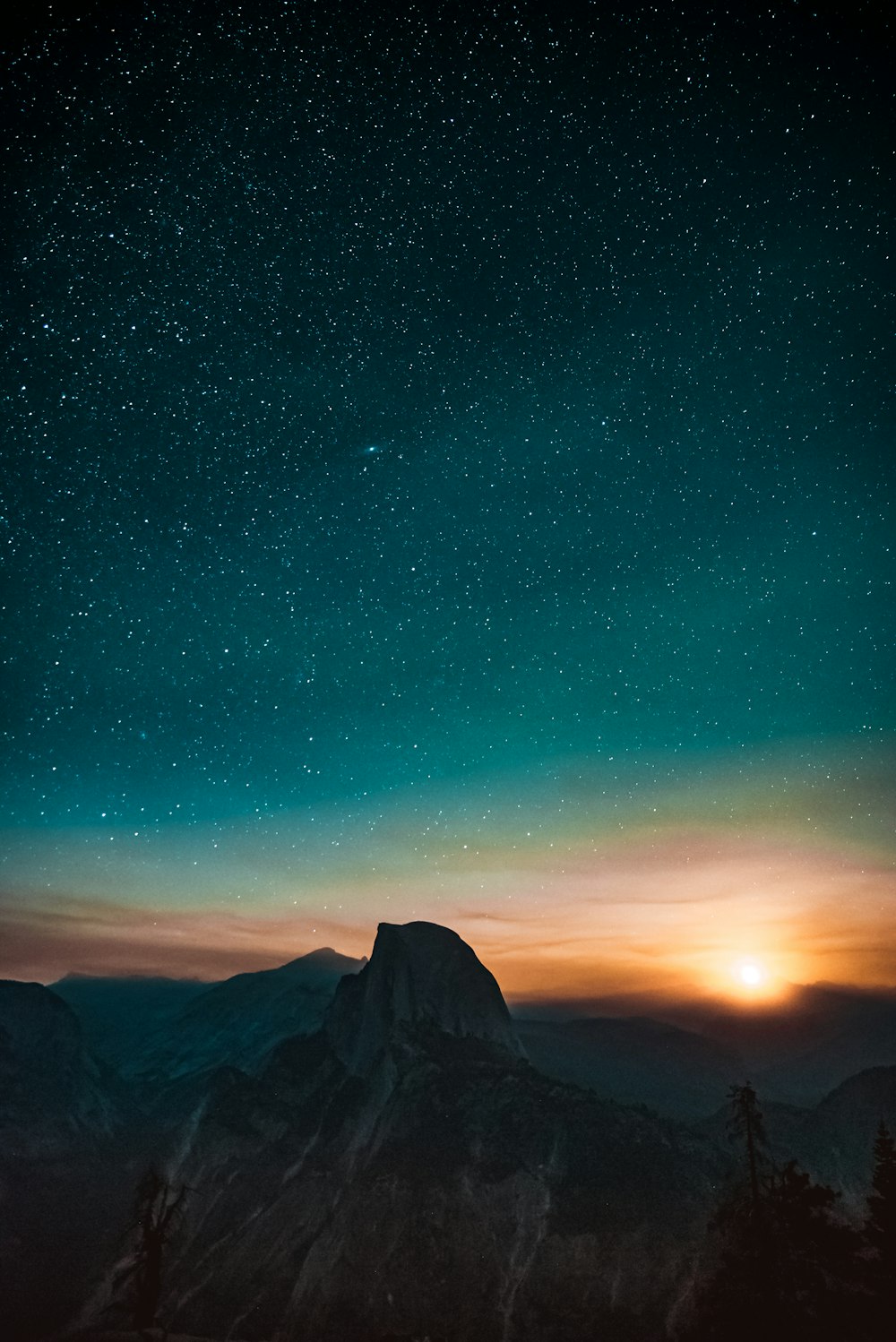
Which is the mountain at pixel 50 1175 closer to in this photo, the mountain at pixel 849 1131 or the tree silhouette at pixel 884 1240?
the mountain at pixel 849 1131

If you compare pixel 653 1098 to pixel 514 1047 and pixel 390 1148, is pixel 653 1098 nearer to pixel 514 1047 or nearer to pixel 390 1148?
pixel 514 1047

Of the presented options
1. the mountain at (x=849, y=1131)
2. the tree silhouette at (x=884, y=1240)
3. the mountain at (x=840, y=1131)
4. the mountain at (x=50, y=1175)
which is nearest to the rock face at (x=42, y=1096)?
the mountain at (x=50, y=1175)

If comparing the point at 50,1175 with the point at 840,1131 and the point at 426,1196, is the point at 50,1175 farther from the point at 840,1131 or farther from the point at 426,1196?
the point at 840,1131

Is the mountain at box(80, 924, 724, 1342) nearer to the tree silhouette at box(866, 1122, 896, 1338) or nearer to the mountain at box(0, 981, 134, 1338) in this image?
the mountain at box(0, 981, 134, 1338)

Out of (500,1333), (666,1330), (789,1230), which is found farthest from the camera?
(500,1333)

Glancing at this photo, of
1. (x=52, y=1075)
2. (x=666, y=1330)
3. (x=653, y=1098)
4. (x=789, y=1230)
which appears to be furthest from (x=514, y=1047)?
(x=789, y=1230)

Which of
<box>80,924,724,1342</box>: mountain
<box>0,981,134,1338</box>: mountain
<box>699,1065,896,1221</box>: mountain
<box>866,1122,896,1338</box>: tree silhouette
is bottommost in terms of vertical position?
<box>0,981,134,1338</box>: mountain

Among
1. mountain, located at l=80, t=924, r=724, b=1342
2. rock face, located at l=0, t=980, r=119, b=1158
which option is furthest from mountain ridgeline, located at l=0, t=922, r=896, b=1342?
rock face, located at l=0, t=980, r=119, b=1158
